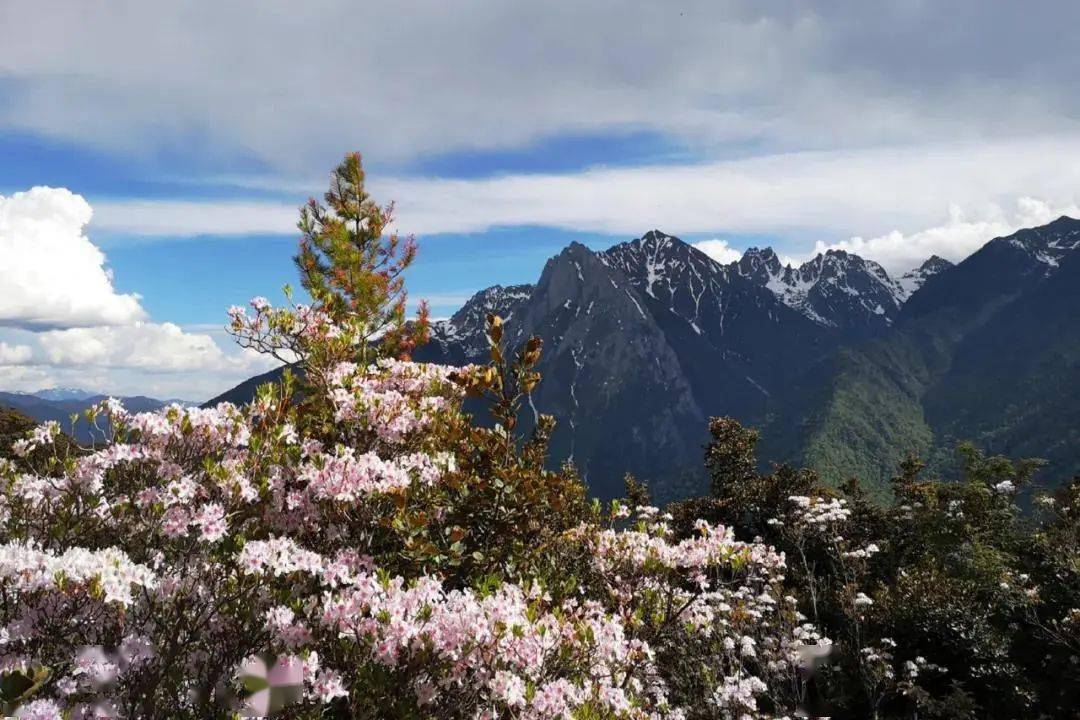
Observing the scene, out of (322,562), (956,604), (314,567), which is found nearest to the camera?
(314,567)

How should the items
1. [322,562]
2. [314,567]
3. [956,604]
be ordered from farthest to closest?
[956,604], [322,562], [314,567]

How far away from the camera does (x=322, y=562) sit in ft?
15.6

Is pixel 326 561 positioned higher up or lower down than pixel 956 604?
higher up

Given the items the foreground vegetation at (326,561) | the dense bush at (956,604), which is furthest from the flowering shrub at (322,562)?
the dense bush at (956,604)

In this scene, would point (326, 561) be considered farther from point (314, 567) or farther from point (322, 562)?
point (314, 567)

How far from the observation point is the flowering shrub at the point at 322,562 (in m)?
3.82

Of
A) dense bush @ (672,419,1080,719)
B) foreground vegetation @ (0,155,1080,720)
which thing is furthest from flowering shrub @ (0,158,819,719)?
dense bush @ (672,419,1080,719)

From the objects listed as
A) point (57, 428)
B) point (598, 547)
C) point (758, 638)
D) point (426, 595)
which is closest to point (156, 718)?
point (426, 595)

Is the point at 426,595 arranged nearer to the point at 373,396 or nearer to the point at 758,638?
the point at 373,396

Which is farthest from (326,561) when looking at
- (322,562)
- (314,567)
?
(314,567)

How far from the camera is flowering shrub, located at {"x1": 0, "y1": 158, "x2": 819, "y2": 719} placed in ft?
12.5

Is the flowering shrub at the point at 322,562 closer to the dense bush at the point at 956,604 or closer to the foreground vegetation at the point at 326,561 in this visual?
the foreground vegetation at the point at 326,561

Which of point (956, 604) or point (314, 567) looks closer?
point (314, 567)

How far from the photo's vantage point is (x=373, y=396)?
251 inches
